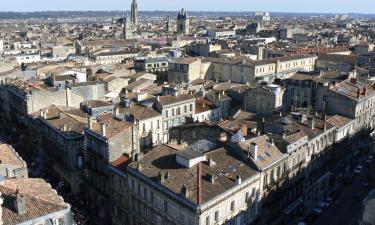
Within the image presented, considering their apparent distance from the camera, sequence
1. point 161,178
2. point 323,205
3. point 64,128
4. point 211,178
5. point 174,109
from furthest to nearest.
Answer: point 174,109 < point 64,128 < point 323,205 < point 161,178 < point 211,178

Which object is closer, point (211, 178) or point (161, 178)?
point (211, 178)

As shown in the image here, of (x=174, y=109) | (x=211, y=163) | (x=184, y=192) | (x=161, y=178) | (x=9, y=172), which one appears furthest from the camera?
(x=174, y=109)

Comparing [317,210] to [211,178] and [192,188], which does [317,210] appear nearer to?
[211,178]

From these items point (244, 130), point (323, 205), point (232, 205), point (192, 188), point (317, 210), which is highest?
point (244, 130)

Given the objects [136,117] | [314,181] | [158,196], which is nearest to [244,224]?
[158,196]

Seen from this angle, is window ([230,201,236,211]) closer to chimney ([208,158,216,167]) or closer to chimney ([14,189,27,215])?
chimney ([208,158,216,167])

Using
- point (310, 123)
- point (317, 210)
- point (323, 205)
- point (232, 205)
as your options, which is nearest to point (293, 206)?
point (317, 210)

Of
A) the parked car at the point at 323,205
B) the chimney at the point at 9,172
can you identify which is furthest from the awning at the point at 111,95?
the parked car at the point at 323,205

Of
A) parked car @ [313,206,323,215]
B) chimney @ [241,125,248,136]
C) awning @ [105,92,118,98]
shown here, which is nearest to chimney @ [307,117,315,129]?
chimney @ [241,125,248,136]

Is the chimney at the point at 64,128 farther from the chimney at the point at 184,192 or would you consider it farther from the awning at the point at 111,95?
the chimney at the point at 184,192

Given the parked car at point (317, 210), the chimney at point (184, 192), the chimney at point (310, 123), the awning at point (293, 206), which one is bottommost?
the parked car at point (317, 210)
